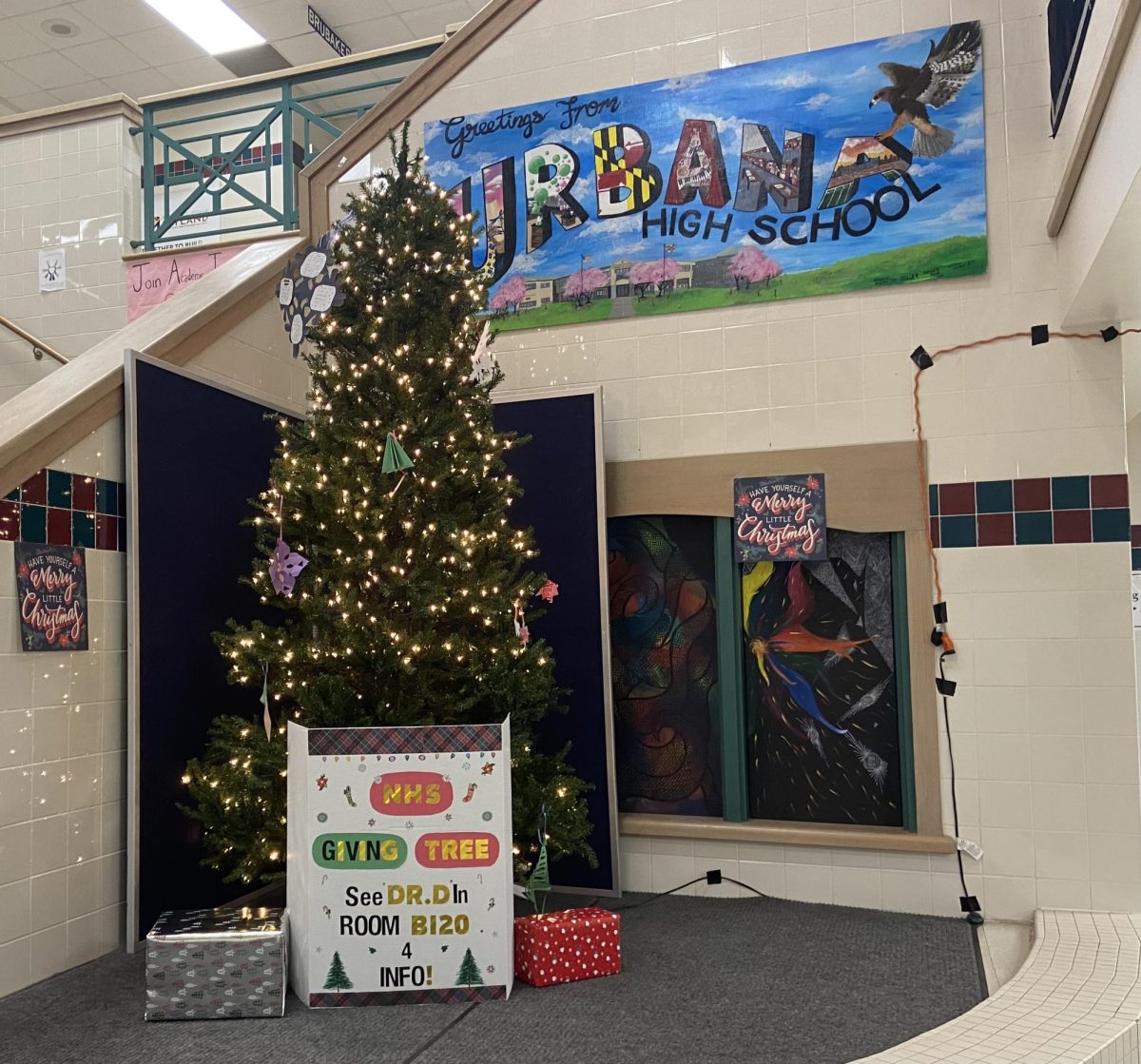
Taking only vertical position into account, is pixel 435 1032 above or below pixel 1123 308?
below

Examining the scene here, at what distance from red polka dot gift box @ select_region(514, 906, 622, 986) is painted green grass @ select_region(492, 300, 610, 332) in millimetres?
2435

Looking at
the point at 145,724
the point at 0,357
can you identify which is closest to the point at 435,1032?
the point at 145,724

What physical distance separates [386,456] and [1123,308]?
2658 millimetres

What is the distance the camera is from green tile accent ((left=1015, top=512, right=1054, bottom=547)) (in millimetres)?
3916

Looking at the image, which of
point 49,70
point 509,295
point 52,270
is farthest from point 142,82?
point 509,295

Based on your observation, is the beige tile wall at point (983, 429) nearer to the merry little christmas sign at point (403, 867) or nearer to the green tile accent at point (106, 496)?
the merry little christmas sign at point (403, 867)

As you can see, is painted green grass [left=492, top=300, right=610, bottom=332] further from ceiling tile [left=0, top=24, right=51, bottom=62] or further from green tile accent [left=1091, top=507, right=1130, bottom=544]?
ceiling tile [left=0, top=24, right=51, bottom=62]

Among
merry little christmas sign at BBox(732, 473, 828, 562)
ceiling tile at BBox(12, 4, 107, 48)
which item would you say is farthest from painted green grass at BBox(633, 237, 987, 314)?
ceiling tile at BBox(12, 4, 107, 48)

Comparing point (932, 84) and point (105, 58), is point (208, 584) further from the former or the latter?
point (105, 58)

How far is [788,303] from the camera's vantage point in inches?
169

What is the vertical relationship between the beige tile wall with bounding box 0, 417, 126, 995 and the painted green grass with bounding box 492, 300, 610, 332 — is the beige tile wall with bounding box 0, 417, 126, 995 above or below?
below

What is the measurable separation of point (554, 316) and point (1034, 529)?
2148 mm

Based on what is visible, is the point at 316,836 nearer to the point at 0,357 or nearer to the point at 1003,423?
the point at 1003,423

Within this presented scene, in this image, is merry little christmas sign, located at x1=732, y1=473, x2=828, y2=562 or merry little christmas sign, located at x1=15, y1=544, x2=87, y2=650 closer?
merry little christmas sign, located at x1=15, y1=544, x2=87, y2=650
